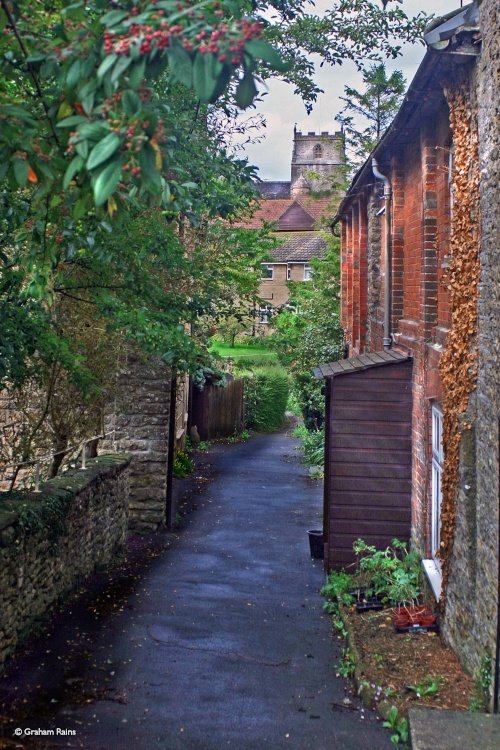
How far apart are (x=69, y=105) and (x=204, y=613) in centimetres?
707

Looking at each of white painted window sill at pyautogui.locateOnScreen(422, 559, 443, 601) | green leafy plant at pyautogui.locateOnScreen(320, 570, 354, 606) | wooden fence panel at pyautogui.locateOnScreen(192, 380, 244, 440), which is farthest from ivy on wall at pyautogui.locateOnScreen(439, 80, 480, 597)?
wooden fence panel at pyautogui.locateOnScreen(192, 380, 244, 440)

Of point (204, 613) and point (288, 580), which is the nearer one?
point (204, 613)

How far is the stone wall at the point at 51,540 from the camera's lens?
788 cm

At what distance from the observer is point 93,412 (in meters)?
13.0

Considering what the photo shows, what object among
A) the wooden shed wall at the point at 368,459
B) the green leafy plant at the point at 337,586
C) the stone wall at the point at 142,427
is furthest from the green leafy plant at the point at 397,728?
the stone wall at the point at 142,427

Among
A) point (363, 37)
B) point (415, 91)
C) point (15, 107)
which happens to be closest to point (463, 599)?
point (415, 91)

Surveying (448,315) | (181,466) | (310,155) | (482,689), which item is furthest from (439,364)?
(310,155)

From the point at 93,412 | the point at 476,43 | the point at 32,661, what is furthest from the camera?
the point at 93,412

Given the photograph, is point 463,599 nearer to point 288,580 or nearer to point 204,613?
point 204,613

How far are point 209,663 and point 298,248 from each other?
51.3m

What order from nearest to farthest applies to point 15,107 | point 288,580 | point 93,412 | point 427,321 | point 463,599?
point 15,107
point 463,599
point 427,321
point 288,580
point 93,412

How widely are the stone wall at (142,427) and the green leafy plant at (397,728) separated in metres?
8.46

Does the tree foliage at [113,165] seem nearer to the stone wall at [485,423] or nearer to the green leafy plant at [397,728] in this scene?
the stone wall at [485,423]

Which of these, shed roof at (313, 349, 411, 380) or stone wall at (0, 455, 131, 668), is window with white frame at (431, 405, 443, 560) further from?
stone wall at (0, 455, 131, 668)
